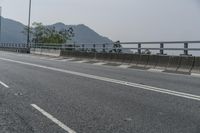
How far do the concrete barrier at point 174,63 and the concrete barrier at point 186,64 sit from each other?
234mm

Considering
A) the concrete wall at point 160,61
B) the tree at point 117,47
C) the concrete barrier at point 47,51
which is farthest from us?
the concrete barrier at point 47,51

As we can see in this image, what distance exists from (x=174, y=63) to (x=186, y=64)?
1.06 metres

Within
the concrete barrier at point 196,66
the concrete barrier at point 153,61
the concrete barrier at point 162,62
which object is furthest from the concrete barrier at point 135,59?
the concrete barrier at point 196,66

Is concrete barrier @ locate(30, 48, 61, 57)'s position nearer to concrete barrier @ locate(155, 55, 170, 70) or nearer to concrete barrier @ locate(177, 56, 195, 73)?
concrete barrier @ locate(155, 55, 170, 70)

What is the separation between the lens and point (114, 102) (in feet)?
33.4

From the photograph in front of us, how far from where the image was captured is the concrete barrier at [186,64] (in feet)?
66.7

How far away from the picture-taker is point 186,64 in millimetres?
20719

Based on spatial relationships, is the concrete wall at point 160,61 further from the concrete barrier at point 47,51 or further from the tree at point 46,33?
the tree at point 46,33

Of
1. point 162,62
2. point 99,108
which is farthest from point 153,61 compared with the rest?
point 99,108

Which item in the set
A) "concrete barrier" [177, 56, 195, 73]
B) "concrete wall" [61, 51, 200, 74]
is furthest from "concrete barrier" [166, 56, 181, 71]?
"concrete barrier" [177, 56, 195, 73]

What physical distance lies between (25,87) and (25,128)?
5959 millimetres

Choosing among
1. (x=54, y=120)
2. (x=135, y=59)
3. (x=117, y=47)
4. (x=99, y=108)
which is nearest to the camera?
(x=54, y=120)

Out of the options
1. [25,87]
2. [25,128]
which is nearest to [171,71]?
[25,87]

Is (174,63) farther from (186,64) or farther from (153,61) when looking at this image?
(153,61)
